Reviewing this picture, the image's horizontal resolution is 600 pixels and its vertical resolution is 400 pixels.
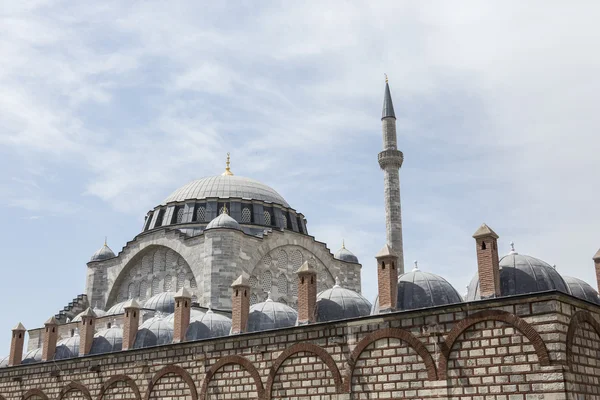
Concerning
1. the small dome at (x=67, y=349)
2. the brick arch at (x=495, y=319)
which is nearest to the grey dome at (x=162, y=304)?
the small dome at (x=67, y=349)

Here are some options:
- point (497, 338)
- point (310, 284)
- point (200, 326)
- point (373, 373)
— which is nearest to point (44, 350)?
point (200, 326)

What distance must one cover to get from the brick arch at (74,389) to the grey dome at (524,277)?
414 inches

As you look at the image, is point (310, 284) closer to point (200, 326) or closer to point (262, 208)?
point (200, 326)

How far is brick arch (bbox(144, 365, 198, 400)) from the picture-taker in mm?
16016

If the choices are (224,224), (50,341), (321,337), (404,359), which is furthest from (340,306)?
(224,224)

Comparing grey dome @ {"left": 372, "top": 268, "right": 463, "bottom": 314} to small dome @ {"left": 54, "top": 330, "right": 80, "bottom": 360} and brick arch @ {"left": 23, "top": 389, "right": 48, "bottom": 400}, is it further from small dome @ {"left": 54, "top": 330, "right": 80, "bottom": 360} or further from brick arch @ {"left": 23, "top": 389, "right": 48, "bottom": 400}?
small dome @ {"left": 54, "top": 330, "right": 80, "bottom": 360}

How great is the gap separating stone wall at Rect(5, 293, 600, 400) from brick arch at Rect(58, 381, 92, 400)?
50.0 inches

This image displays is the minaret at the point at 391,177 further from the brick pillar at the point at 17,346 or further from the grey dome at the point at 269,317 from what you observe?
the brick pillar at the point at 17,346

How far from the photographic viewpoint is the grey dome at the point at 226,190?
30.5m

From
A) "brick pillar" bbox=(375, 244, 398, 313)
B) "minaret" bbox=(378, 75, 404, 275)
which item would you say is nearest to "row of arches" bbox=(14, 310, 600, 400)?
"brick pillar" bbox=(375, 244, 398, 313)

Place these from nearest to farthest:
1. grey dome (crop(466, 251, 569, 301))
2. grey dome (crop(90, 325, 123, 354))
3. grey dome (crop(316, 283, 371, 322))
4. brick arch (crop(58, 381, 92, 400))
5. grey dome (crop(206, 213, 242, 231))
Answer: grey dome (crop(466, 251, 569, 301))
grey dome (crop(316, 283, 371, 322))
brick arch (crop(58, 381, 92, 400))
grey dome (crop(90, 325, 123, 354))
grey dome (crop(206, 213, 242, 231))

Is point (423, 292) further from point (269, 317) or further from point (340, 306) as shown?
point (269, 317)

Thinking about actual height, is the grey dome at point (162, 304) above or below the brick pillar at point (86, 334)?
above

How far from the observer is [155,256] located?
95.2 feet
